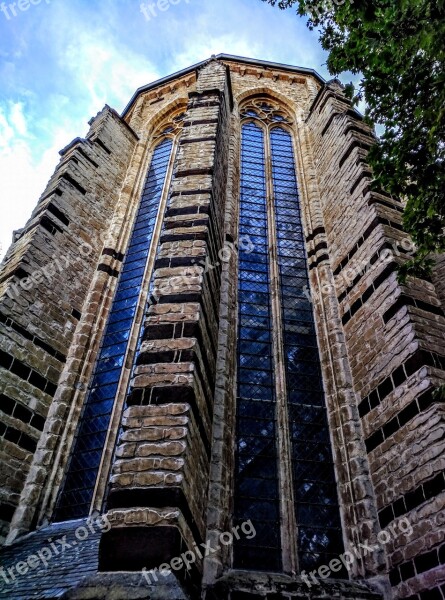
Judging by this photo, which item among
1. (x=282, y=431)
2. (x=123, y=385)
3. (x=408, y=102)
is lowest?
(x=282, y=431)

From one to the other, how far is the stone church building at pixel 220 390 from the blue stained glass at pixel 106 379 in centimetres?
3

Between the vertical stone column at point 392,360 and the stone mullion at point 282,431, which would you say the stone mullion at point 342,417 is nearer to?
the vertical stone column at point 392,360

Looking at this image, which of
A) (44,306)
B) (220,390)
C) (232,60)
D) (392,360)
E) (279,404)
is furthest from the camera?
(232,60)

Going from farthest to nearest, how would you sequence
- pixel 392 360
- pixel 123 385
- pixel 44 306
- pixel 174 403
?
pixel 44 306 < pixel 123 385 < pixel 392 360 < pixel 174 403

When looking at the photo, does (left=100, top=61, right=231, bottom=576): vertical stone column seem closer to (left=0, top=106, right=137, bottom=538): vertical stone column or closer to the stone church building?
the stone church building

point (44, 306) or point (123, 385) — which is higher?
point (44, 306)

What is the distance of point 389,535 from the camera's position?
4715mm

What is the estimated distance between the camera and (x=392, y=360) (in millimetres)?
5445

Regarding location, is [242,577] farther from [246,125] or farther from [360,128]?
[246,125]

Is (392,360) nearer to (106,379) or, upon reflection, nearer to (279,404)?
(279,404)

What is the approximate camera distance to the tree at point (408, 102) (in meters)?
4.02

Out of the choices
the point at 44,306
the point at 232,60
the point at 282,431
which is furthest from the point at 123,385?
the point at 232,60

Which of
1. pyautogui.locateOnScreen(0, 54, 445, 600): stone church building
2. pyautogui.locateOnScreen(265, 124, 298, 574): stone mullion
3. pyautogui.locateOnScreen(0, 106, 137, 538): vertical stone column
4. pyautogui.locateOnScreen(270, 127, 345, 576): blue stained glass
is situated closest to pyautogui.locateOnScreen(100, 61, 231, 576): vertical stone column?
pyautogui.locateOnScreen(0, 54, 445, 600): stone church building

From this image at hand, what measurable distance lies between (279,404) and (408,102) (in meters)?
4.08
